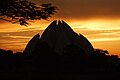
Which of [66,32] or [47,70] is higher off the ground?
[66,32]

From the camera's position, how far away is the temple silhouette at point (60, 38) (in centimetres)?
7712

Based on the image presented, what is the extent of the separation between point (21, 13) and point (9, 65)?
23.4 meters

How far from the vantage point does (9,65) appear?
44031 millimetres

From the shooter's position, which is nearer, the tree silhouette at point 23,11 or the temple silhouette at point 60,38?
the tree silhouette at point 23,11

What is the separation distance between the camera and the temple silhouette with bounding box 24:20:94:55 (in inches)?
3036

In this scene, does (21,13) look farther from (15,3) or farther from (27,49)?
(27,49)

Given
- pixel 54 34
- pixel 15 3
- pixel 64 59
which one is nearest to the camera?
pixel 15 3

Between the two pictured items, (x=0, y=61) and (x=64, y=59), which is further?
(x=64, y=59)

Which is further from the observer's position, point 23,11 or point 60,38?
point 60,38

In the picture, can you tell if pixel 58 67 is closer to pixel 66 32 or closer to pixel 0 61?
pixel 0 61

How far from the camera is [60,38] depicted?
77.8 metres

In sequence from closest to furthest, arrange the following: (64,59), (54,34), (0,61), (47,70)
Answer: (0,61) < (47,70) < (64,59) < (54,34)

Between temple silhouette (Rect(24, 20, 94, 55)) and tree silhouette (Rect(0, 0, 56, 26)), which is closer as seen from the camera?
tree silhouette (Rect(0, 0, 56, 26))

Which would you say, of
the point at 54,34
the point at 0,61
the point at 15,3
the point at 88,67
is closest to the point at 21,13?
the point at 15,3
